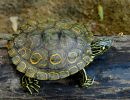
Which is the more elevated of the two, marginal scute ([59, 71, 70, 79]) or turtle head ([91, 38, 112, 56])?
turtle head ([91, 38, 112, 56])

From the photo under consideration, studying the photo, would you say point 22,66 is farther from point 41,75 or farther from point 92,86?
point 92,86

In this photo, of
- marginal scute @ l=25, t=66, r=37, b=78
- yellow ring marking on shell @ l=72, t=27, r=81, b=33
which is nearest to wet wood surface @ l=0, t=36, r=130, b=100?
marginal scute @ l=25, t=66, r=37, b=78

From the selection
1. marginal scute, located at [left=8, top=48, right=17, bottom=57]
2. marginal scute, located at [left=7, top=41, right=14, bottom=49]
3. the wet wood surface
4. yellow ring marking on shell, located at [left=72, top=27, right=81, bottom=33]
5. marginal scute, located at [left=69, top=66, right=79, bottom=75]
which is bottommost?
the wet wood surface

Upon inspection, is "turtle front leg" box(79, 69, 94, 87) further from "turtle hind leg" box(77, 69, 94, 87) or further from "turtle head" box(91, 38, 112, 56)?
"turtle head" box(91, 38, 112, 56)

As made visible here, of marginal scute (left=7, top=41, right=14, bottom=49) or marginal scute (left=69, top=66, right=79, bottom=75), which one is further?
marginal scute (left=7, top=41, right=14, bottom=49)

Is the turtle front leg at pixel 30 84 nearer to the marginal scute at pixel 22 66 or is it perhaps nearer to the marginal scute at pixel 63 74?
the marginal scute at pixel 22 66

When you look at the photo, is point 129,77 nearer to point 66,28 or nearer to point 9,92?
point 66,28

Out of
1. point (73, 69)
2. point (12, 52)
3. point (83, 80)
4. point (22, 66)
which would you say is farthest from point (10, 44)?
point (83, 80)
